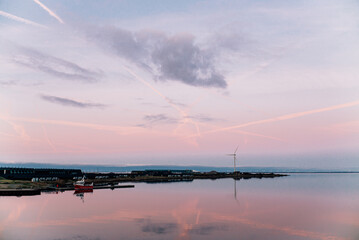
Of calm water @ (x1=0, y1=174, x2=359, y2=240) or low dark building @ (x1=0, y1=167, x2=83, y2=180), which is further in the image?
low dark building @ (x1=0, y1=167, x2=83, y2=180)

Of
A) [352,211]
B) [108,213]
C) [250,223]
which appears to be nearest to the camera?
[250,223]

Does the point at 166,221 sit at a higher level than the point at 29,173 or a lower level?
lower

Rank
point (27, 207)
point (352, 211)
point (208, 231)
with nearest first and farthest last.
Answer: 1. point (208, 231)
2. point (27, 207)
3. point (352, 211)

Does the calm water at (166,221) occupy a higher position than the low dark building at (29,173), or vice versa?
the low dark building at (29,173)

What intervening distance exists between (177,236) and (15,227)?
2493cm

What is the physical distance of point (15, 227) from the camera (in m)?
45.9

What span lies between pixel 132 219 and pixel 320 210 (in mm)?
42162

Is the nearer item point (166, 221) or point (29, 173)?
point (166, 221)

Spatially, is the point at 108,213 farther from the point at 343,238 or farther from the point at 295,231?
the point at 343,238

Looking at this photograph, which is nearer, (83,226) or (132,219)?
(83,226)

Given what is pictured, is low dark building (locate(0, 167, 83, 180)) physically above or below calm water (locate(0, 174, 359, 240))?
above

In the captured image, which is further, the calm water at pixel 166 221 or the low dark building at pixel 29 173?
the low dark building at pixel 29 173

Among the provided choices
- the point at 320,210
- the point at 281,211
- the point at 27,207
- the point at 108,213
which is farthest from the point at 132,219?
the point at 320,210

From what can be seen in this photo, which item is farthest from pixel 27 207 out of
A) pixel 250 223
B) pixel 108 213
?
pixel 250 223
